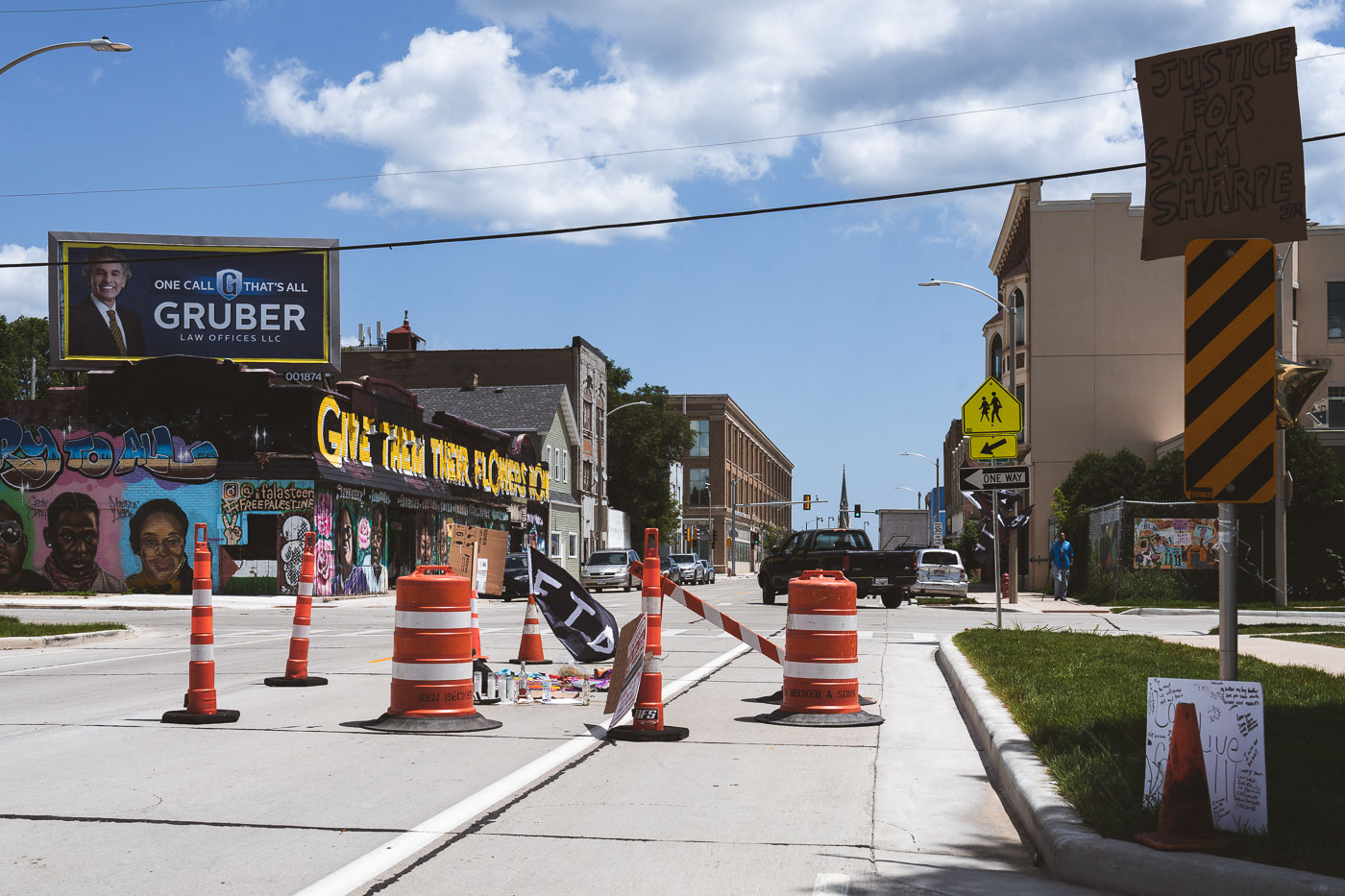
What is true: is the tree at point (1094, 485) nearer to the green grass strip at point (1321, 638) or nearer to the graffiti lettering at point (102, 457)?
the green grass strip at point (1321, 638)

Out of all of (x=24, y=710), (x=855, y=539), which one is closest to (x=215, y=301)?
(x=855, y=539)

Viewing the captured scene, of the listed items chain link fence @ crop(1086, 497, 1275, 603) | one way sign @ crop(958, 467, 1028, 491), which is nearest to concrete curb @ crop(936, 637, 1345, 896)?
one way sign @ crop(958, 467, 1028, 491)

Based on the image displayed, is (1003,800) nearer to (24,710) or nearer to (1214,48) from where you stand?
(1214,48)

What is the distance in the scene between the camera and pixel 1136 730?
8.23 metres

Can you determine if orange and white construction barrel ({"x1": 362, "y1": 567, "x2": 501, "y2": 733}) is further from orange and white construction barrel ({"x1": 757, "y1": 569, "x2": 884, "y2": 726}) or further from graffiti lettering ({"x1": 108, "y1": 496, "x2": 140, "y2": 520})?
graffiti lettering ({"x1": 108, "y1": 496, "x2": 140, "y2": 520})

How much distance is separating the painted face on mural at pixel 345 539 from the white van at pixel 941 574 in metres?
16.6

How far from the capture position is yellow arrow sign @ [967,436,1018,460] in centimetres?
2042

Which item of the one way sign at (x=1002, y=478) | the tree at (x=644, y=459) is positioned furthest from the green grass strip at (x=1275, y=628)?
the tree at (x=644, y=459)

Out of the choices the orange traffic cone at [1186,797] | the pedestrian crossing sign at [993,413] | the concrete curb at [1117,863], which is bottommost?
the concrete curb at [1117,863]

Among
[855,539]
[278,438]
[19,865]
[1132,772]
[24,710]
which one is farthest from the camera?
[278,438]

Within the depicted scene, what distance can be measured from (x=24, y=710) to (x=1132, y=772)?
8.86 m

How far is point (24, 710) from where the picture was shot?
36.0ft

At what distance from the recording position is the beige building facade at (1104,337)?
163 ft

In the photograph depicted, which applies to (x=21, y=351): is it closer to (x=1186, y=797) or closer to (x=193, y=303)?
(x=193, y=303)
